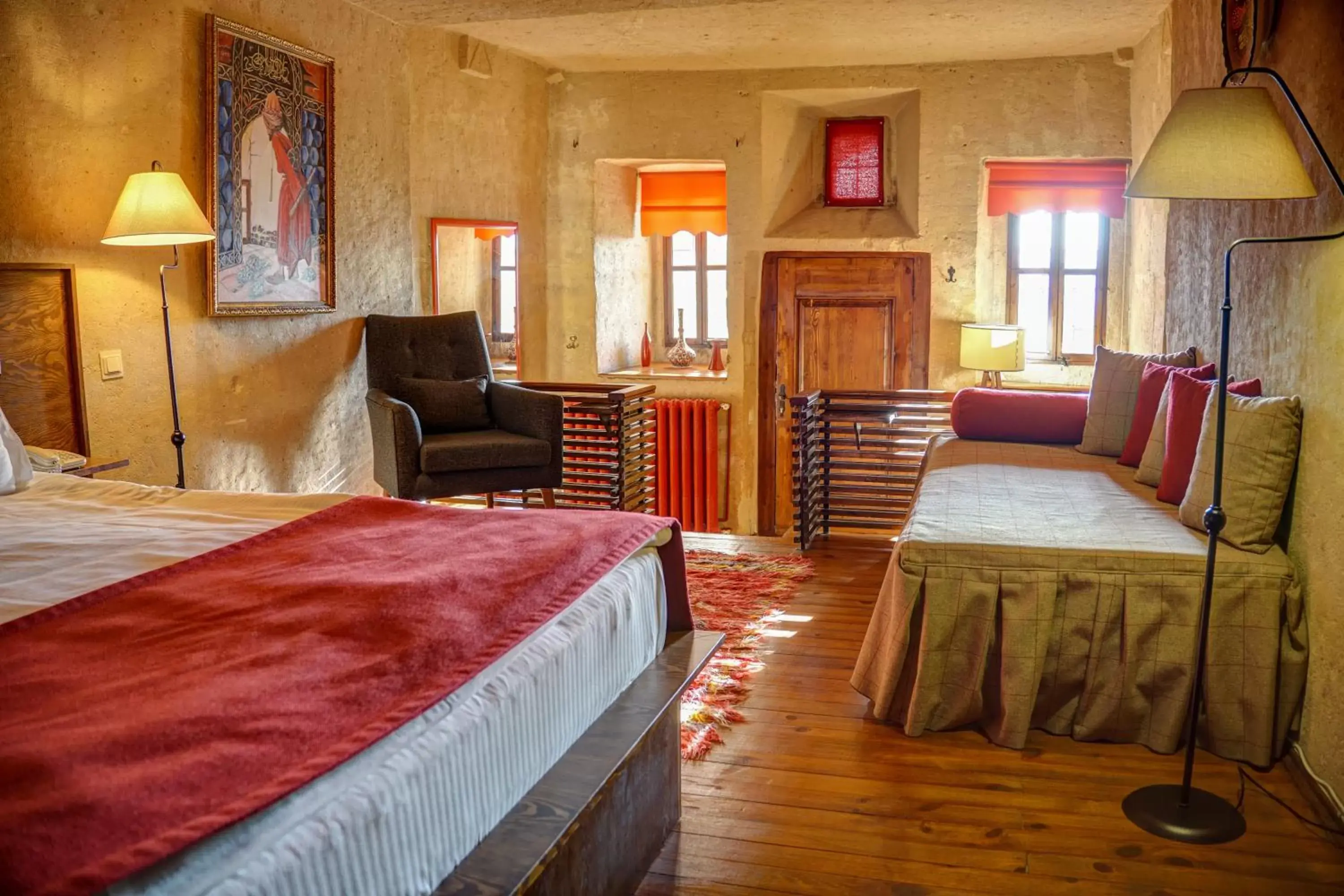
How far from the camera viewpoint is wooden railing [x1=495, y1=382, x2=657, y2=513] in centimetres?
546

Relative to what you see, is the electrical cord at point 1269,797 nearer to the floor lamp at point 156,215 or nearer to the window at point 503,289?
the floor lamp at point 156,215

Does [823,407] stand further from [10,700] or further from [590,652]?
[10,700]

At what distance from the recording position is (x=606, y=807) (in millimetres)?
2035

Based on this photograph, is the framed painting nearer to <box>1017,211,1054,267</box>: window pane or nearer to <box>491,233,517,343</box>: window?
<box>491,233,517,343</box>: window

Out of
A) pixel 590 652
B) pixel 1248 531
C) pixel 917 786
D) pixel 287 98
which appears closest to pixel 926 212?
pixel 287 98

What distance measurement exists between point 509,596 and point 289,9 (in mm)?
3663

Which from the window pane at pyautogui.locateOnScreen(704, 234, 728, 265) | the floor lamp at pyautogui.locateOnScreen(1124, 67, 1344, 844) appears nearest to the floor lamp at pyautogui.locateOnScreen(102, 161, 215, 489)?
the floor lamp at pyautogui.locateOnScreen(1124, 67, 1344, 844)

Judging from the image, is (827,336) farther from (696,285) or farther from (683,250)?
(683,250)

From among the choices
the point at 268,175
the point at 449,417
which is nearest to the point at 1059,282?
the point at 449,417

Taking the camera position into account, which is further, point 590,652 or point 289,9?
point 289,9

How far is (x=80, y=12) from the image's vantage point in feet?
12.2

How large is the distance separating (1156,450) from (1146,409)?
385 millimetres

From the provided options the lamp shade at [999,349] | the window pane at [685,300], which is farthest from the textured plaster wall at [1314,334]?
the window pane at [685,300]

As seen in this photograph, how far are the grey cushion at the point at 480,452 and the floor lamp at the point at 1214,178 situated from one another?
9.70ft
